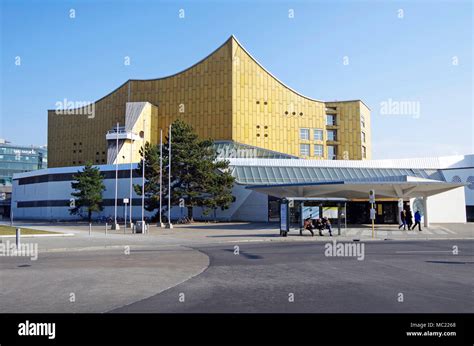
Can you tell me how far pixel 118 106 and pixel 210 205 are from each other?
39096mm

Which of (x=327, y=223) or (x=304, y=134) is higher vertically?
(x=304, y=134)

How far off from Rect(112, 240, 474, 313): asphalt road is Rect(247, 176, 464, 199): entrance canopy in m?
21.2

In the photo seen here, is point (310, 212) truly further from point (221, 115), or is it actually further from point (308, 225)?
point (221, 115)

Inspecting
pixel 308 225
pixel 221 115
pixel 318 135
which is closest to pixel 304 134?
pixel 318 135

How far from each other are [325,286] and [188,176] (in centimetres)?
3814

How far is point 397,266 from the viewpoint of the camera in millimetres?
14391

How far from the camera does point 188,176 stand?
48.1 m

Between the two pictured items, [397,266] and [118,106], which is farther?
[118,106]

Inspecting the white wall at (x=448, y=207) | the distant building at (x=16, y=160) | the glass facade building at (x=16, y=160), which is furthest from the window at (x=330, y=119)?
the glass facade building at (x=16, y=160)

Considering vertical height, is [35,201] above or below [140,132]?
below

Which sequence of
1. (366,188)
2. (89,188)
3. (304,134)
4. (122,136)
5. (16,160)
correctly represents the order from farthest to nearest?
(16,160) < (304,134) < (122,136) < (89,188) < (366,188)

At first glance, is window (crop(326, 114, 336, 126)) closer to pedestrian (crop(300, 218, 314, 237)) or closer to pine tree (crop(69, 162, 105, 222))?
pine tree (crop(69, 162, 105, 222))
